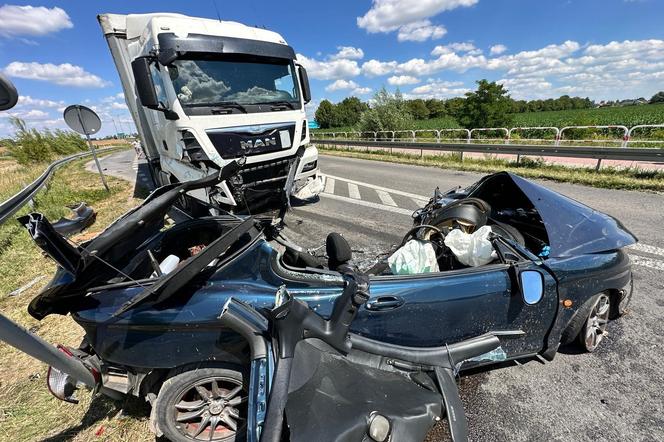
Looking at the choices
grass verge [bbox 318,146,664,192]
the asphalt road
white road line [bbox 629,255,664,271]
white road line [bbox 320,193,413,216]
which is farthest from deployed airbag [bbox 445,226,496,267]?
grass verge [bbox 318,146,664,192]

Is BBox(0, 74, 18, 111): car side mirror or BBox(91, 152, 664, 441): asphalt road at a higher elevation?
BBox(0, 74, 18, 111): car side mirror

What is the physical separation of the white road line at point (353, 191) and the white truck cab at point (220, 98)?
1.88m

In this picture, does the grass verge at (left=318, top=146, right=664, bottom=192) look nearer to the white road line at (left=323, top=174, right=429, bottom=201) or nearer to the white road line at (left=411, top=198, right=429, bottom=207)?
the white road line at (left=323, top=174, right=429, bottom=201)

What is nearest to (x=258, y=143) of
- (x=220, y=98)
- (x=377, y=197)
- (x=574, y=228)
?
(x=220, y=98)

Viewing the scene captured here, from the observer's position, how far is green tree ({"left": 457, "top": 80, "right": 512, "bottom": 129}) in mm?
28875

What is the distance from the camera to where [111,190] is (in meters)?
10.7

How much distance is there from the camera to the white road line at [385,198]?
7241 millimetres

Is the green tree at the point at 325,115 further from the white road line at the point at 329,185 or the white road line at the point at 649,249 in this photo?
the white road line at the point at 649,249

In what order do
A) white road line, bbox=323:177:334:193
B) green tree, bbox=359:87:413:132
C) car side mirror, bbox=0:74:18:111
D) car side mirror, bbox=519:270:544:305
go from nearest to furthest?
car side mirror, bbox=0:74:18:111
car side mirror, bbox=519:270:544:305
white road line, bbox=323:177:334:193
green tree, bbox=359:87:413:132

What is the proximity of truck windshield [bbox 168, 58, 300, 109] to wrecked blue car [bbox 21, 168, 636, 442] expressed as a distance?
3.46 meters

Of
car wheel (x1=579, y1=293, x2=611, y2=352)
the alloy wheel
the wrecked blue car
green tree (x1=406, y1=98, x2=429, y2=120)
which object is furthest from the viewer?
green tree (x1=406, y1=98, x2=429, y2=120)

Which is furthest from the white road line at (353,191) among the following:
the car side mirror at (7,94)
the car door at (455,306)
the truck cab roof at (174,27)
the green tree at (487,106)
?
the green tree at (487,106)

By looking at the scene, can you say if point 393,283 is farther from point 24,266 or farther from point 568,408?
point 24,266

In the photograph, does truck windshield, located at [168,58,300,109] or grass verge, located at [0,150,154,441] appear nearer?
grass verge, located at [0,150,154,441]
